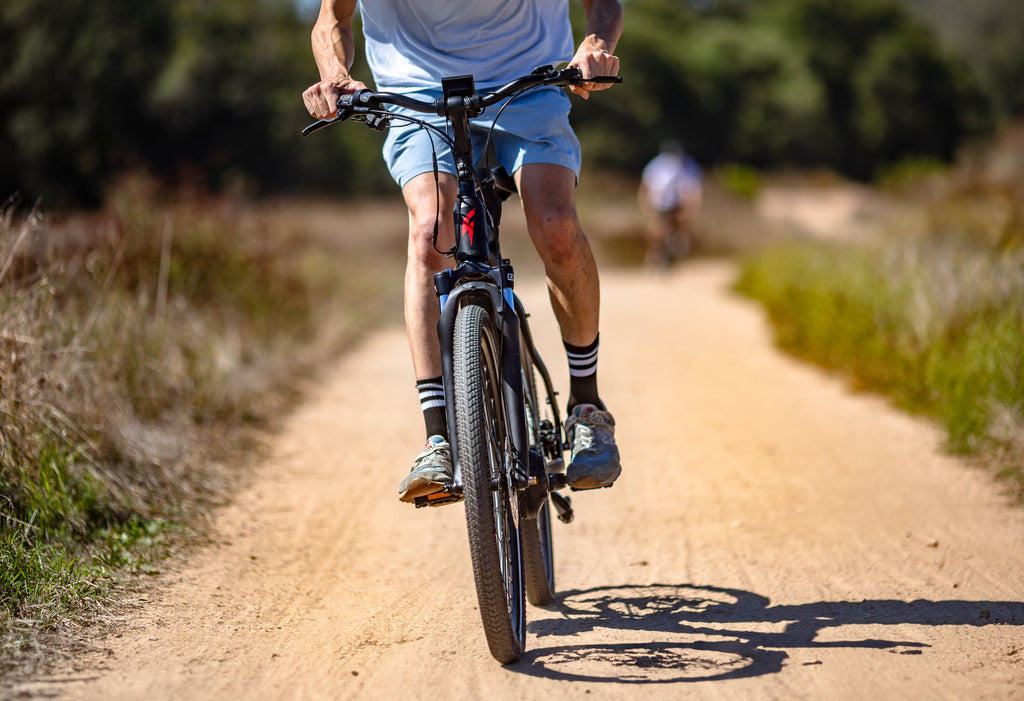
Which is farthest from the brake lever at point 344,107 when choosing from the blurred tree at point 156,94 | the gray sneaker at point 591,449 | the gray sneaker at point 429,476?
the blurred tree at point 156,94

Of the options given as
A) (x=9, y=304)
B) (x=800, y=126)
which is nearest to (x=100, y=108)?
(x=9, y=304)

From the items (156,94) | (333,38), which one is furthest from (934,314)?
(156,94)

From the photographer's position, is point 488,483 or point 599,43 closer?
point 488,483

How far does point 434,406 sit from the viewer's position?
2846 mm

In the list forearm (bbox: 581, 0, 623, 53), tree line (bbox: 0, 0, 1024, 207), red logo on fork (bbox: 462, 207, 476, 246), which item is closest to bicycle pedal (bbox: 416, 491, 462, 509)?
red logo on fork (bbox: 462, 207, 476, 246)

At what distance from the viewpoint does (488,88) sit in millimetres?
3076

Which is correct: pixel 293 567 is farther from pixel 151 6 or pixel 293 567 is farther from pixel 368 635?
pixel 151 6

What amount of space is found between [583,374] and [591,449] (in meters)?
0.29

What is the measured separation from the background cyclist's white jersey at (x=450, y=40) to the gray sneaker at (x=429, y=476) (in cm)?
116

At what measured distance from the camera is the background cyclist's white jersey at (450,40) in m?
3.10

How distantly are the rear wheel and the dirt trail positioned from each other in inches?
6.6

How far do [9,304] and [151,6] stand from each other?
1887 cm

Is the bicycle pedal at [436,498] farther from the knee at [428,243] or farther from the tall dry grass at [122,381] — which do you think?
the tall dry grass at [122,381]

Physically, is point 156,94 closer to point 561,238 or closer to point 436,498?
point 561,238
